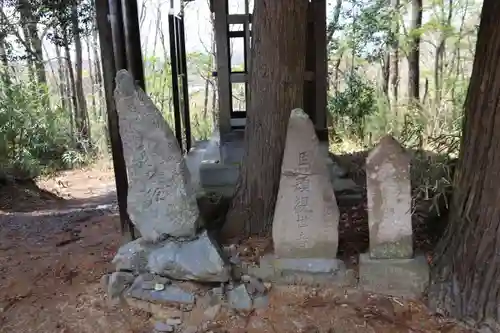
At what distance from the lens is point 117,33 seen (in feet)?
10.9

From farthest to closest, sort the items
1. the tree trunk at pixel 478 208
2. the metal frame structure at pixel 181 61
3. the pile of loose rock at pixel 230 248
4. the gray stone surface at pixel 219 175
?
the gray stone surface at pixel 219 175 < the metal frame structure at pixel 181 61 < the pile of loose rock at pixel 230 248 < the tree trunk at pixel 478 208

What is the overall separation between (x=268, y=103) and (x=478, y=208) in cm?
144

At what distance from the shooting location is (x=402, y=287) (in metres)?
2.91

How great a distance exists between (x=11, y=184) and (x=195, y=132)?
3.26 meters

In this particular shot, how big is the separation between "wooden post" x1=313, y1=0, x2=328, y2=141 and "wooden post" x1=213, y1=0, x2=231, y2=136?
993 millimetres

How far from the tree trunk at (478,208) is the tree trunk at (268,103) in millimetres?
1095

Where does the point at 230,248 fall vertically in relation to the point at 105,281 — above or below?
above

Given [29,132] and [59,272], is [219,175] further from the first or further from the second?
[29,132]

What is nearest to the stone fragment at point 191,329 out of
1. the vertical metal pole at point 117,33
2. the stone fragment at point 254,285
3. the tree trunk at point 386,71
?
the stone fragment at point 254,285

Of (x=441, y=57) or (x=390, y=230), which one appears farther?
(x=441, y=57)

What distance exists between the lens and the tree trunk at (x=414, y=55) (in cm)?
796

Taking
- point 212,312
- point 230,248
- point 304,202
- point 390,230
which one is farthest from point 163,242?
A: point 390,230

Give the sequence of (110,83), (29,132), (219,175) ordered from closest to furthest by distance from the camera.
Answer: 1. (110,83)
2. (219,175)
3. (29,132)

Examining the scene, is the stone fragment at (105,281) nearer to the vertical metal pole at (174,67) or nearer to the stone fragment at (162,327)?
Result: the stone fragment at (162,327)
